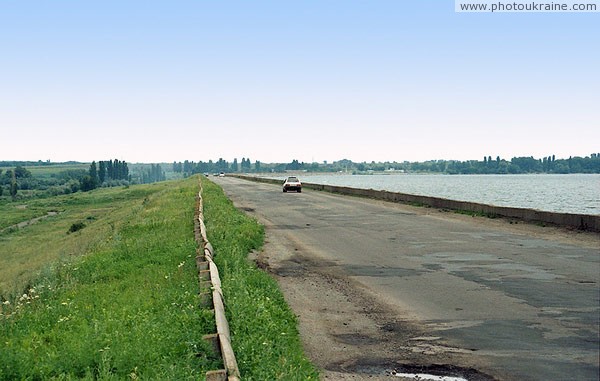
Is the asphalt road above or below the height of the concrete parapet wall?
below

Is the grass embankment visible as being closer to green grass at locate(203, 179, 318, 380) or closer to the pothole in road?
green grass at locate(203, 179, 318, 380)

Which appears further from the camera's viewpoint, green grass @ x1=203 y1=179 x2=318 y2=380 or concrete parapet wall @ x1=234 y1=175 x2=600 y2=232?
concrete parapet wall @ x1=234 y1=175 x2=600 y2=232

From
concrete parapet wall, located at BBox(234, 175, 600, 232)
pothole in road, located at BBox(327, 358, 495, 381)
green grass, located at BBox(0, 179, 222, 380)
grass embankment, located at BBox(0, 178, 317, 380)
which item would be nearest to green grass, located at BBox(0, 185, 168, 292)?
concrete parapet wall, located at BBox(234, 175, 600, 232)

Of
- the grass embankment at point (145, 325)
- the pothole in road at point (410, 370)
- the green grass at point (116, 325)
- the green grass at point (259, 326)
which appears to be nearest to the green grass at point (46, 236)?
the green grass at point (116, 325)

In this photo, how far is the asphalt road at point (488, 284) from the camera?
288 inches

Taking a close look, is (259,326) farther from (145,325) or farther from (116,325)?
(116,325)

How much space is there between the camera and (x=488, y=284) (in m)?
A: 11.7

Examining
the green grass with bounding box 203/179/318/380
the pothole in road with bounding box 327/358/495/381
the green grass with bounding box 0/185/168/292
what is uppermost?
the green grass with bounding box 203/179/318/380

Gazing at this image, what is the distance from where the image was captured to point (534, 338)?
25.9 ft

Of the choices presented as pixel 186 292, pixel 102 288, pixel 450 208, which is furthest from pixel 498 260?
pixel 450 208

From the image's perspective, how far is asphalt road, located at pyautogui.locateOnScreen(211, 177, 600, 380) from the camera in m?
7.31

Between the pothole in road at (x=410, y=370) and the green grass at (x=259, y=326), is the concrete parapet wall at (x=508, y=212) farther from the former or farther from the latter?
the pothole in road at (x=410, y=370)

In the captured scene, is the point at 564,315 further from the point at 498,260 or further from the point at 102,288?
the point at 102,288

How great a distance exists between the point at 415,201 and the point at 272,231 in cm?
1683
